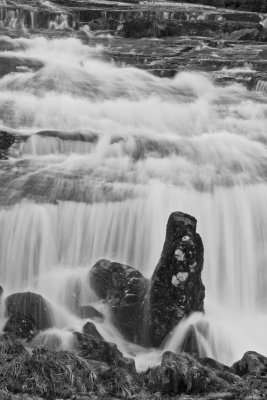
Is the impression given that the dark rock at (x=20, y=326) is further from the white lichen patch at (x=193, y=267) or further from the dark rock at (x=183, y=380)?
the white lichen patch at (x=193, y=267)

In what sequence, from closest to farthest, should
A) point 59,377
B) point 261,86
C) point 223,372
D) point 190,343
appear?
point 59,377
point 223,372
point 190,343
point 261,86

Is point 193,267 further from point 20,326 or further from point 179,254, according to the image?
point 20,326

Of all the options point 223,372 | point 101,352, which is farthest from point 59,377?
point 223,372

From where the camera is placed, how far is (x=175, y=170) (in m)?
15.8

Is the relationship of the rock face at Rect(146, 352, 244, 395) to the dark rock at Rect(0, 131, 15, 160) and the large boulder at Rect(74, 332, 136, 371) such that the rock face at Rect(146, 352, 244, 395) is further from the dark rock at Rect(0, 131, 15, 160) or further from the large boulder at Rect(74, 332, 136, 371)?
the dark rock at Rect(0, 131, 15, 160)

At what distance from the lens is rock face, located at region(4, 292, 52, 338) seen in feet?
33.3

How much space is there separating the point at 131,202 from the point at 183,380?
21.6 ft

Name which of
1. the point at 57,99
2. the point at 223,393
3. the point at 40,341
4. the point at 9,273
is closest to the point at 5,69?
the point at 57,99

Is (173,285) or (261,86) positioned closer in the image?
(173,285)

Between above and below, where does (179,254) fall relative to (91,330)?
above

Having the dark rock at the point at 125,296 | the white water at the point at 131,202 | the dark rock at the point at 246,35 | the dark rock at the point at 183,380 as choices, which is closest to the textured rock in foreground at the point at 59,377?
the dark rock at the point at 183,380

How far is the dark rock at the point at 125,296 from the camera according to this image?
10.9 metres

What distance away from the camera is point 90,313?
11148 mm

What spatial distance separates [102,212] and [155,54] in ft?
58.1
